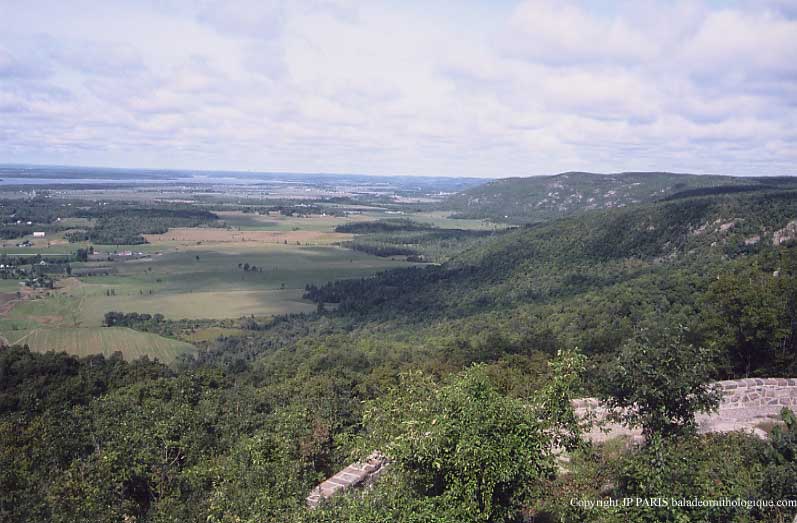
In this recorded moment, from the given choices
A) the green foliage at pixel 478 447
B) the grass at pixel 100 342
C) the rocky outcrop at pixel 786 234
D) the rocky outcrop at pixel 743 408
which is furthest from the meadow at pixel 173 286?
the rocky outcrop at pixel 786 234

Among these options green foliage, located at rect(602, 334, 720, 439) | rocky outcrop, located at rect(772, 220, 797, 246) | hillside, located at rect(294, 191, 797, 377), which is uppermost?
rocky outcrop, located at rect(772, 220, 797, 246)

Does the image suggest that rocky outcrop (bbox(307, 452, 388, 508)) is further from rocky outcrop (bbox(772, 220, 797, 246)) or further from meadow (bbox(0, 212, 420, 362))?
rocky outcrop (bbox(772, 220, 797, 246))

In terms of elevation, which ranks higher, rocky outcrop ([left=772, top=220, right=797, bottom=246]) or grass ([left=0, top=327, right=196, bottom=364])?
rocky outcrop ([left=772, top=220, right=797, bottom=246])

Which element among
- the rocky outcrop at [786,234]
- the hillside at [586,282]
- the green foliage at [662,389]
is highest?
the rocky outcrop at [786,234]

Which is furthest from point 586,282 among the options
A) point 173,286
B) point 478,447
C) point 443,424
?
point 173,286

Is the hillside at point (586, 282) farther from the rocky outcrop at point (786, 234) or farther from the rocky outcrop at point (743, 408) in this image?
the rocky outcrop at point (743, 408)

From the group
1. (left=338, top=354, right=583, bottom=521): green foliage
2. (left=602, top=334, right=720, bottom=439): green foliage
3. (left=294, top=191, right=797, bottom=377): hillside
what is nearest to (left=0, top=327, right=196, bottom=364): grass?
(left=294, top=191, right=797, bottom=377): hillside

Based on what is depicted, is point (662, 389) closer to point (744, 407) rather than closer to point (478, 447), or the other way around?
point (744, 407)

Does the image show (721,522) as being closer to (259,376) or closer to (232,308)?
(259,376)
